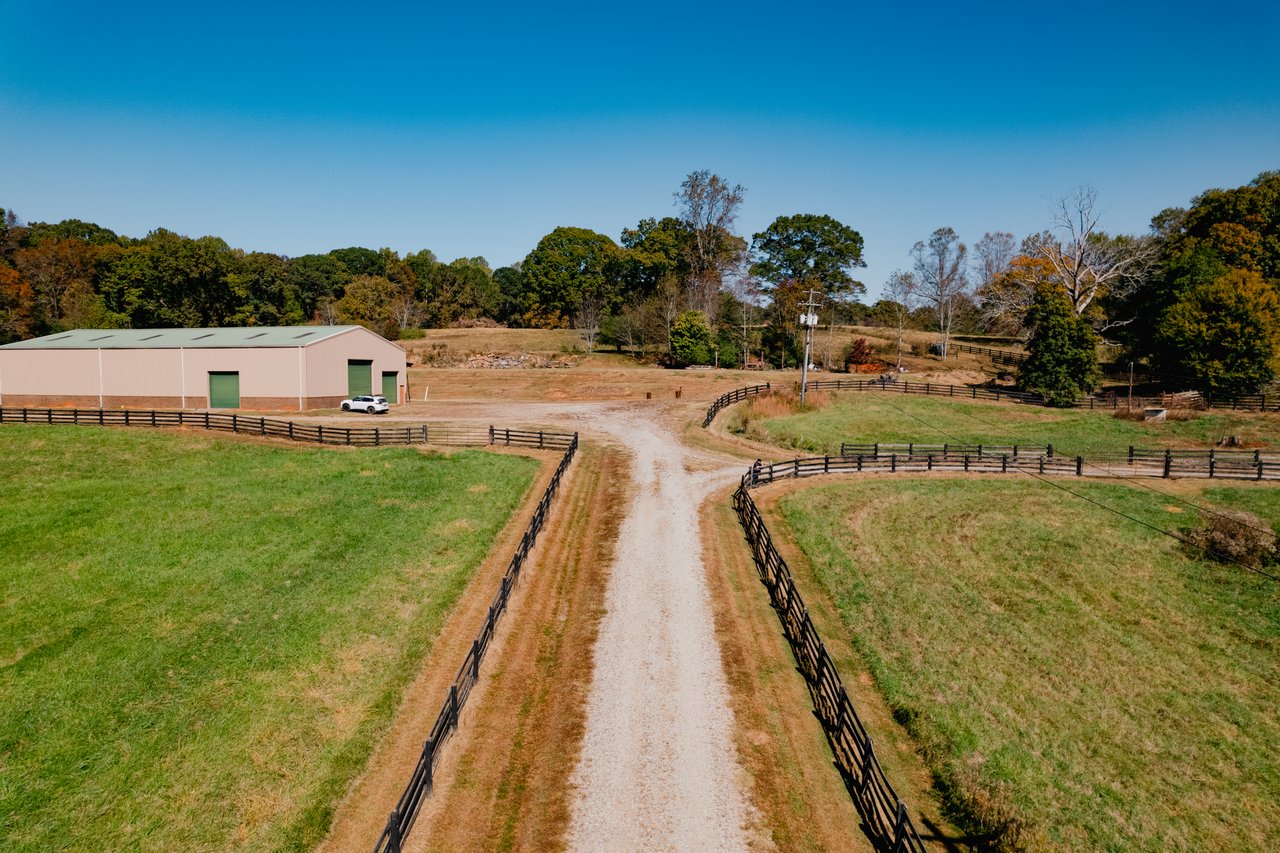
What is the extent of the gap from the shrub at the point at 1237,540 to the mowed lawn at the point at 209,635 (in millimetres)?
28061

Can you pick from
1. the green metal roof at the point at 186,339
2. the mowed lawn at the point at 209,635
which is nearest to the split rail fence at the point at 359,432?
→ the mowed lawn at the point at 209,635

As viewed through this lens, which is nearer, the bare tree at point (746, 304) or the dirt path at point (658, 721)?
the dirt path at point (658, 721)

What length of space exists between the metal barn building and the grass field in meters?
32.4

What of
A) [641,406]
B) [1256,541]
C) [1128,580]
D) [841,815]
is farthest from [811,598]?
[641,406]

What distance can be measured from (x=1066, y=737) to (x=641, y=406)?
139ft

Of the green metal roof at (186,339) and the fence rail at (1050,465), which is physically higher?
the green metal roof at (186,339)

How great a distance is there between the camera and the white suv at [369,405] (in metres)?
51.1

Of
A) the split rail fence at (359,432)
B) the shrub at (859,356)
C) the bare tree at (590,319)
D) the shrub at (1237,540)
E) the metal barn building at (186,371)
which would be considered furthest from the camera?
the bare tree at (590,319)

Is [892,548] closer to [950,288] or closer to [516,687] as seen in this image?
[516,687]

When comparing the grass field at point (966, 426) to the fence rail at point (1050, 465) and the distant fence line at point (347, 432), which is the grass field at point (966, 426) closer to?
the fence rail at point (1050, 465)

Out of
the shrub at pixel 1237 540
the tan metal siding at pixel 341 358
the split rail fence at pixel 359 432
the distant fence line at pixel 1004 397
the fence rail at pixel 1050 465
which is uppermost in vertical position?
the tan metal siding at pixel 341 358

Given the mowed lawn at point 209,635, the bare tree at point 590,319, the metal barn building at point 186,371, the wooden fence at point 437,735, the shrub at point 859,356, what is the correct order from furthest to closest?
the bare tree at point 590,319 < the shrub at point 859,356 < the metal barn building at point 186,371 < the mowed lawn at point 209,635 < the wooden fence at point 437,735

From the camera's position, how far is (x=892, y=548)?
2527 cm

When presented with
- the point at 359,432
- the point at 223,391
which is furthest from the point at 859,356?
the point at 223,391
